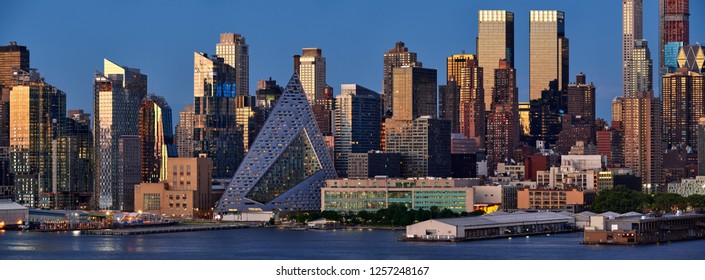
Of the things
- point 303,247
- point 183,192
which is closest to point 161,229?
point 183,192

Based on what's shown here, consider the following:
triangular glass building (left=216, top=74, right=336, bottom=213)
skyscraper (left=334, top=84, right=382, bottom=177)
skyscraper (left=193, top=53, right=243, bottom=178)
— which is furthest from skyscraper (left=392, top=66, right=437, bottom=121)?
triangular glass building (left=216, top=74, right=336, bottom=213)

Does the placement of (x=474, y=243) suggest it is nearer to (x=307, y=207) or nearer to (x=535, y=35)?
(x=307, y=207)

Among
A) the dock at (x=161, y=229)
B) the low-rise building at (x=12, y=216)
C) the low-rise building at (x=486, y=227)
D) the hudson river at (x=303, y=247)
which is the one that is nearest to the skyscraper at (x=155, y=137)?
the low-rise building at (x=12, y=216)

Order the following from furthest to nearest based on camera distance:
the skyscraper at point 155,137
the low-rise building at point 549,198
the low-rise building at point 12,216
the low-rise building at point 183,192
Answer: the skyscraper at point 155,137
the low-rise building at point 549,198
the low-rise building at point 183,192
the low-rise building at point 12,216

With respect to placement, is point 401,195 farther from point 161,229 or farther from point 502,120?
point 502,120

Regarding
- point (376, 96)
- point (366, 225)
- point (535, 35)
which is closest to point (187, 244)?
point (366, 225)

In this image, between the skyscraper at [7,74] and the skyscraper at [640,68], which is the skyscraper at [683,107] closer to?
the skyscraper at [640,68]
